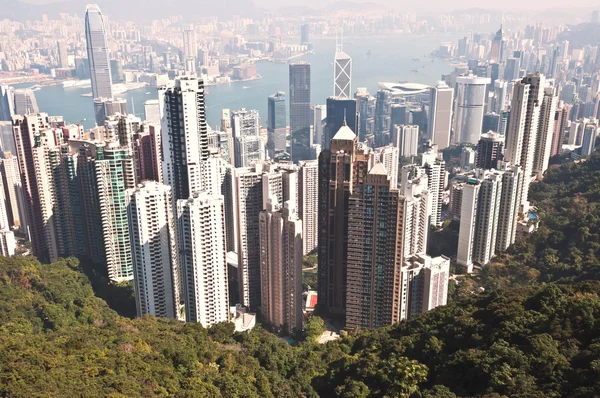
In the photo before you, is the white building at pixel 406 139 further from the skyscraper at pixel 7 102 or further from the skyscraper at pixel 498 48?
the skyscraper at pixel 498 48

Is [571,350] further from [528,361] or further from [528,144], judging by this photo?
[528,144]

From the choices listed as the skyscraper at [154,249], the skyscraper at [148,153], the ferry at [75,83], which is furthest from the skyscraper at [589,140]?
the ferry at [75,83]

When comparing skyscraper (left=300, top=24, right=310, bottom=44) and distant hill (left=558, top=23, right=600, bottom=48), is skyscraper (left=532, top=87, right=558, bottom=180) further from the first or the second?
skyscraper (left=300, top=24, right=310, bottom=44)

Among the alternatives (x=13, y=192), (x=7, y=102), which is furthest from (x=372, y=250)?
(x=7, y=102)

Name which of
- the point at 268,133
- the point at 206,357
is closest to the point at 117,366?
the point at 206,357

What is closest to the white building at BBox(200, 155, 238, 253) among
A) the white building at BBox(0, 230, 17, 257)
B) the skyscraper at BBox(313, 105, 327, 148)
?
the white building at BBox(0, 230, 17, 257)

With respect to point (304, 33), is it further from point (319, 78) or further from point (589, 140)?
point (589, 140)
